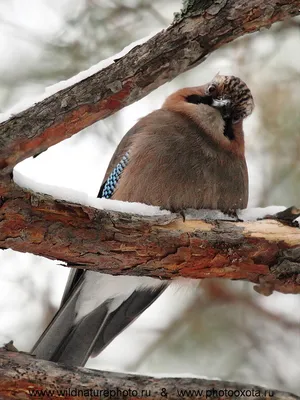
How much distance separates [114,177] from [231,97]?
2.45ft

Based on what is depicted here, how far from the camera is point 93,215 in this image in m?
2.73

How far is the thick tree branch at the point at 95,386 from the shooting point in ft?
8.59

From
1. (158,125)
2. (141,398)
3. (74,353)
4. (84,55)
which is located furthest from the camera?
(84,55)

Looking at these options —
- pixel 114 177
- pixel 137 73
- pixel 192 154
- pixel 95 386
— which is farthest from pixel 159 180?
pixel 95 386

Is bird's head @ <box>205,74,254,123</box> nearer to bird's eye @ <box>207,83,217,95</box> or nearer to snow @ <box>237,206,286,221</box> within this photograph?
bird's eye @ <box>207,83,217,95</box>

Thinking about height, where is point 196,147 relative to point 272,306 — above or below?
above

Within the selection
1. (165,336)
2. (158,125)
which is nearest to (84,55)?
(158,125)

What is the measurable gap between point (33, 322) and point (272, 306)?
1618mm

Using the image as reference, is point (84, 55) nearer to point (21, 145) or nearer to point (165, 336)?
point (165, 336)

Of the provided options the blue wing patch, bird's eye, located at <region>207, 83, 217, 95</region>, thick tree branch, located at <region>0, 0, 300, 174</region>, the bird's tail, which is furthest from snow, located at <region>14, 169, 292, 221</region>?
bird's eye, located at <region>207, 83, 217, 95</region>

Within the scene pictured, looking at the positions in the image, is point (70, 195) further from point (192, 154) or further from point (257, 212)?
point (192, 154)

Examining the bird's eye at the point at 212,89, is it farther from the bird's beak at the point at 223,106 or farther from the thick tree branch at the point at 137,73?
the thick tree branch at the point at 137,73

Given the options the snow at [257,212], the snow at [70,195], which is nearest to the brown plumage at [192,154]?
the snow at [257,212]

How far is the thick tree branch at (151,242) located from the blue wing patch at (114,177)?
812 mm
